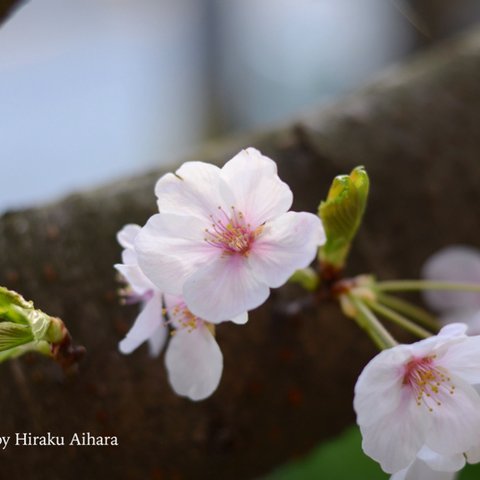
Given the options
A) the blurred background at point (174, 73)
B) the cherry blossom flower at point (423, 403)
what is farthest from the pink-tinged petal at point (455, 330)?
the blurred background at point (174, 73)

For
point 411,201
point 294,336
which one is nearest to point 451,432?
point 294,336

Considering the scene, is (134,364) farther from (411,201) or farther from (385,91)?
(385,91)

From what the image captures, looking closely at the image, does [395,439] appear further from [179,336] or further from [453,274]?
[453,274]

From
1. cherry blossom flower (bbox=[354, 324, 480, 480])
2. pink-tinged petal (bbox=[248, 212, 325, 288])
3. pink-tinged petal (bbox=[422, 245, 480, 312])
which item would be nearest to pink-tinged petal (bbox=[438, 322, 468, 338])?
cherry blossom flower (bbox=[354, 324, 480, 480])

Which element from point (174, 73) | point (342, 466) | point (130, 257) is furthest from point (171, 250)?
point (174, 73)

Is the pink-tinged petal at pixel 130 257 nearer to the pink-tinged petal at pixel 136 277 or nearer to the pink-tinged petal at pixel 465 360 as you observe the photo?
the pink-tinged petal at pixel 136 277

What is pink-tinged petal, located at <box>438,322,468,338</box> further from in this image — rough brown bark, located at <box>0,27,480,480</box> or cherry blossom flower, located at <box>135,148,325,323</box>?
rough brown bark, located at <box>0,27,480,480</box>
